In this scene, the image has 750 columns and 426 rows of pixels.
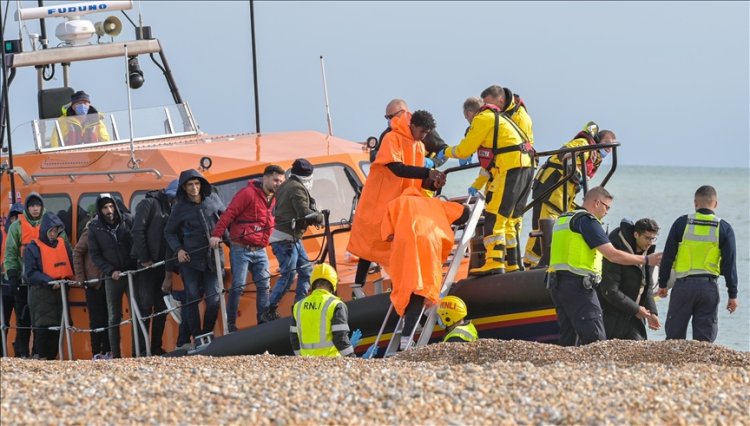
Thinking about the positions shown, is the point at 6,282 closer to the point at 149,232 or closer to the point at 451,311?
the point at 149,232

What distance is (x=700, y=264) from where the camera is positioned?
9.44m

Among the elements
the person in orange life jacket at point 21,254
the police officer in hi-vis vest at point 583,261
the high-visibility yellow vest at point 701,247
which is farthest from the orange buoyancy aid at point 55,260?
the high-visibility yellow vest at point 701,247

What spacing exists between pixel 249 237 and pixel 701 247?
2.98 meters

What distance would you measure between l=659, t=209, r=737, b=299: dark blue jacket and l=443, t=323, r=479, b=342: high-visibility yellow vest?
1341 millimetres

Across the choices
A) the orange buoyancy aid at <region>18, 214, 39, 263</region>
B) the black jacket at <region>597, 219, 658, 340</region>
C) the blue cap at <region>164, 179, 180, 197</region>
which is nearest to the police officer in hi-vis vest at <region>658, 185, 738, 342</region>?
the black jacket at <region>597, 219, 658, 340</region>

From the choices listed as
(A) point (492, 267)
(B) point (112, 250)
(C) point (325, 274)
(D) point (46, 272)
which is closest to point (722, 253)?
(A) point (492, 267)

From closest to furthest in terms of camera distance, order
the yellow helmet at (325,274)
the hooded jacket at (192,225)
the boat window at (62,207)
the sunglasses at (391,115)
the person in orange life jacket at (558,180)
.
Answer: the yellow helmet at (325,274)
the sunglasses at (391,115)
the hooded jacket at (192,225)
the person in orange life jacket at (558,180)
the boat window at (62,207)

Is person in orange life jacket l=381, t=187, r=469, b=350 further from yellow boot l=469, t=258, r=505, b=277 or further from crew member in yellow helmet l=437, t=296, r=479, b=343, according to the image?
yellow boot l=469, t=258, r=505, b=277

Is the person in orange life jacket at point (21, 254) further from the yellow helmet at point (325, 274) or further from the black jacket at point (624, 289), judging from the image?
the black jacket at point (624, 289)

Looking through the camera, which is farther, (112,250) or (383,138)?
(112,250)

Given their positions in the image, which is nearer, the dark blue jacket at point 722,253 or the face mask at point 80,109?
the dark blue jacket at point 722,253

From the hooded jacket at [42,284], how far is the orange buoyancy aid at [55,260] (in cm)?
2

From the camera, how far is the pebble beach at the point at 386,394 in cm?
604

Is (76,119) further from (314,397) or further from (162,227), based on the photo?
(314,397)
